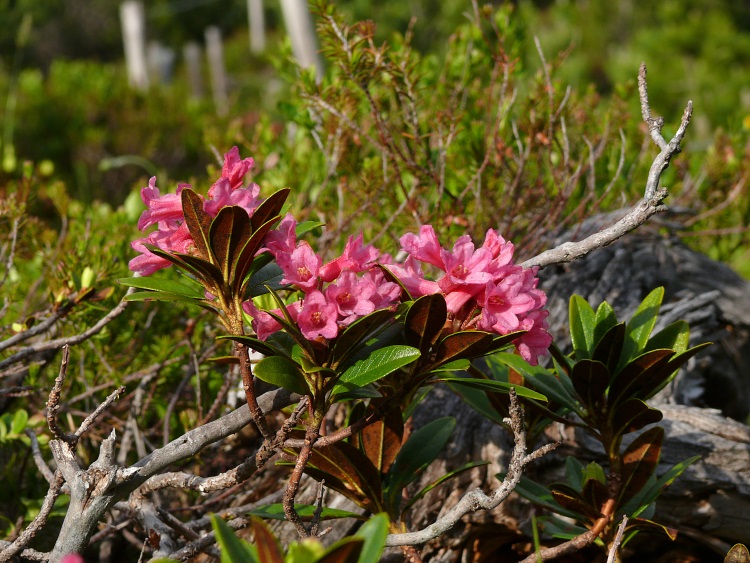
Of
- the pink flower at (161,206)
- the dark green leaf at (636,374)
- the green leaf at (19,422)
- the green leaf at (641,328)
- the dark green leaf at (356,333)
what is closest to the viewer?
the dark green leaf at (356,333)

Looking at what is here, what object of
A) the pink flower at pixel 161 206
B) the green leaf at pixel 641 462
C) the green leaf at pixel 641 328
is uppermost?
the pink flower at pixel 161 206

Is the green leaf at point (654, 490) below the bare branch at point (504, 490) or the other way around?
below

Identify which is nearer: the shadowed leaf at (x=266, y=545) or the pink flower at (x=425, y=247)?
the shadowed leaf at (x=266, y=545)

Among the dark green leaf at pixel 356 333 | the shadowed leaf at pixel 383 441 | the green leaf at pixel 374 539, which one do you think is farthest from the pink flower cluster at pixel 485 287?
the green leaf at pixel 374 539

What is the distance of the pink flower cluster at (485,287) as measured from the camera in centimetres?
124

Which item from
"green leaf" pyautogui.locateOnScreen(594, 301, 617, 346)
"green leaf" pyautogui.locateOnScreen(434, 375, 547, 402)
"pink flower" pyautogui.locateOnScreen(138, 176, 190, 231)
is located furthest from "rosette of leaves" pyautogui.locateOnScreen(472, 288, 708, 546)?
"pink flower" pyautogui.locateOnScreen(138, 176, 190, 231)

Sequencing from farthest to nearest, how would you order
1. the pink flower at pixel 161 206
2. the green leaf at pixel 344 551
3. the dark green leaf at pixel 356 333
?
1. the pink flower at pixel 161 206
2. the dark green leaf at pixel 356 333
3. the green leaf at pixel 344 551

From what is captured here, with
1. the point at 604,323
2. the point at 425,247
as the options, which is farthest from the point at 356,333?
the point at 604,323

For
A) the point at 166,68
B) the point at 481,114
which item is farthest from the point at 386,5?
the point at 481,114

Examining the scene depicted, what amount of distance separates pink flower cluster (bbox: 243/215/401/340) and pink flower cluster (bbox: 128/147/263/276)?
0.09 m

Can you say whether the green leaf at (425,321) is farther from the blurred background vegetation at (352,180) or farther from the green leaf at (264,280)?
the blurred background vegetation at (352,180)

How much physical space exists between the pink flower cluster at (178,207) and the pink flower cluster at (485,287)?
0.95 ft

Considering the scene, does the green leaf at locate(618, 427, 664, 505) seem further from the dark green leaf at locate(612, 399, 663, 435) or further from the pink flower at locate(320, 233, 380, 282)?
the pink flower at locate(320, 233, 380, 282)

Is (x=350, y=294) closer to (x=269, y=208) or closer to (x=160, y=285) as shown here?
(x=269, y=208)
